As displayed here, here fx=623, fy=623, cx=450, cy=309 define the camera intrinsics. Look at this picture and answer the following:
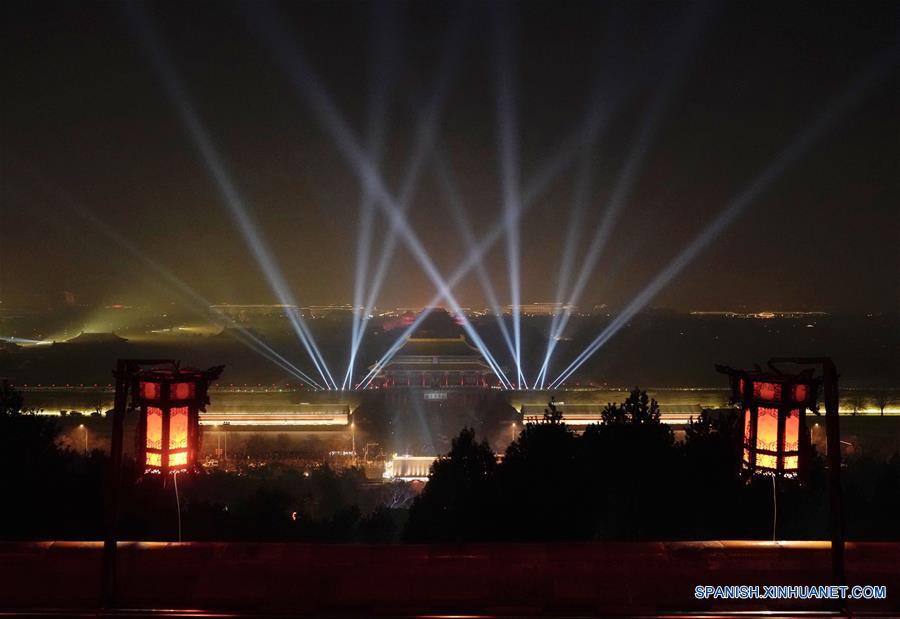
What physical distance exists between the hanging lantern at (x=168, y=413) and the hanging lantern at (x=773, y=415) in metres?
3.02

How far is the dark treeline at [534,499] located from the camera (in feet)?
22.7

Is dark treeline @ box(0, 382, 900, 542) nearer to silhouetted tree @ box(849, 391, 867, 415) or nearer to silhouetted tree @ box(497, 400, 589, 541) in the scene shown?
silhouetted tree @ box(497, 400, 589, 541)

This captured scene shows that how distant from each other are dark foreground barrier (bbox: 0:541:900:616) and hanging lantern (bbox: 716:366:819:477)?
0.46 meters

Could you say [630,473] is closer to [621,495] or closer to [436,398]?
[621,495]

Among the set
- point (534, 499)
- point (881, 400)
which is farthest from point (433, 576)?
point (881, 400)

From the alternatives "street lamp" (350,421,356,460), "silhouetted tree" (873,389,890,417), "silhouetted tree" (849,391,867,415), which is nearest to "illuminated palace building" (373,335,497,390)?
"street lamp" (350,421,356,460)

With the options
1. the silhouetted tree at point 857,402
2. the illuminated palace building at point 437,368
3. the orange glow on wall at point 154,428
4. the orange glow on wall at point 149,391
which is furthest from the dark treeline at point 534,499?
the illuminated palace building at point 437,368

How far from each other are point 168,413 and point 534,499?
16.5 ft

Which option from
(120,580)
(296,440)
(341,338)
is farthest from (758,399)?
(341,338)

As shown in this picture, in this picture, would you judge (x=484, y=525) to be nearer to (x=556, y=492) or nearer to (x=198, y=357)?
(x=556, y=492)

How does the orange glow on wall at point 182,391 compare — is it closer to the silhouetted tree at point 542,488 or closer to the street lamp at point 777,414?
the street lamp at point 777,414

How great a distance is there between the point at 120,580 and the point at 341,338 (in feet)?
167

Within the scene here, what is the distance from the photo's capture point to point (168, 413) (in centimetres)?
347

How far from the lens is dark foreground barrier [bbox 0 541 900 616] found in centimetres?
299
